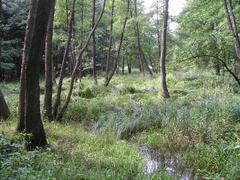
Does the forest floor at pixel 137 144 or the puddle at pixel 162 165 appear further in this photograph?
the puddle at pixel 162 165

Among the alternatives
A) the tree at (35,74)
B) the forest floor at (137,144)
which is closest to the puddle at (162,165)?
the forest floor at (137,144)

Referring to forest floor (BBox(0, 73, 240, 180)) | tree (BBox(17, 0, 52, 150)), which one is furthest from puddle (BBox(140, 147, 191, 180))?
tree (BBox(17, 0, 52, 150))

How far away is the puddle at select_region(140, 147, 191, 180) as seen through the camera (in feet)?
23.4

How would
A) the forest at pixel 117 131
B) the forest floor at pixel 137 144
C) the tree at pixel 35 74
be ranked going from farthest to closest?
the tree at pixel 35 74 < the forest at pixel 117 131 < the forest floor at pixel 137 144

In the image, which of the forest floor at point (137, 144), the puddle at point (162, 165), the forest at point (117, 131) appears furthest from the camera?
the puddle at point (162, 165)

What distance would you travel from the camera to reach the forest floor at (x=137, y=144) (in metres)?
5.89

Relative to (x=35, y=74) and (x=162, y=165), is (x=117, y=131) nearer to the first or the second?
(x=162, y=165)

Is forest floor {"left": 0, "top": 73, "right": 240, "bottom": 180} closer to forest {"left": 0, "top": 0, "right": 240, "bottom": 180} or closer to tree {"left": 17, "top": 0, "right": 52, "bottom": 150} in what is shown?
forest {"left": 0, "top": 0, "right": 240, "bottom": 180}

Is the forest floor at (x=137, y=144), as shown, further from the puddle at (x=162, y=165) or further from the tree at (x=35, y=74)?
the tree at (x=35, y=74)

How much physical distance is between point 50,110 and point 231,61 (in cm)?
1104

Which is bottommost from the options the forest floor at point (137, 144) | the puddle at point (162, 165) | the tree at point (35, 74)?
the puddle at point (162, 165)

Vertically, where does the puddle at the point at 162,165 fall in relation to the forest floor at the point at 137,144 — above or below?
below

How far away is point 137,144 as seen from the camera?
9.59 m

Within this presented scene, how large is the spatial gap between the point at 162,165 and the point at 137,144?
6.07ft
